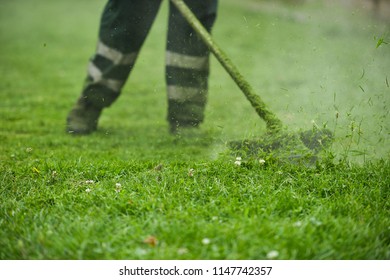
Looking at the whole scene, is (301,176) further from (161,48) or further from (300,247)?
(161,48)

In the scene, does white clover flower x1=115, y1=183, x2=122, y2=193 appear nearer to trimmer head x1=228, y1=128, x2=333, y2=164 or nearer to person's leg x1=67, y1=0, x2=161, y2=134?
trimmer head x1=228, y1=128, x2=333, y2=164

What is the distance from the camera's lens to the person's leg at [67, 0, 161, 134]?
11.9 feet

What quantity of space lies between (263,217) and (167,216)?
41cm

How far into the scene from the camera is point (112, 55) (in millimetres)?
3740

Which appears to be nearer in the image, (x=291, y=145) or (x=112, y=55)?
(x=291, y=145)

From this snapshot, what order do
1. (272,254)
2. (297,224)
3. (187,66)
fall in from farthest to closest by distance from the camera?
(187,66), (297,224), (272,254)

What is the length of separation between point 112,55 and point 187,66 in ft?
1.87

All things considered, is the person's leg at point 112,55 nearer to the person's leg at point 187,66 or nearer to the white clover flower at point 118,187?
the person's leg at point 187,66

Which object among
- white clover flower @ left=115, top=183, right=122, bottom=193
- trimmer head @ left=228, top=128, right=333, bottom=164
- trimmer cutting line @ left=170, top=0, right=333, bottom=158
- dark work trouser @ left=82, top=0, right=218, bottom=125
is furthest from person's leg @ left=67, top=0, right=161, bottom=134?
trimmer head @ left=228, top=128, right=333, bottom=164

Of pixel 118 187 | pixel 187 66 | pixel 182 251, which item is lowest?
pixel 118 187

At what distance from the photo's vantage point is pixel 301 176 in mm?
2654

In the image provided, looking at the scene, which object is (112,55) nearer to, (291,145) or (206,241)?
(291,145)

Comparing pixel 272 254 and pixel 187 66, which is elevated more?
pixel 187 66

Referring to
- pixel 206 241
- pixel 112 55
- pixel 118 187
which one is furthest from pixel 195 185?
pixel 112 55
